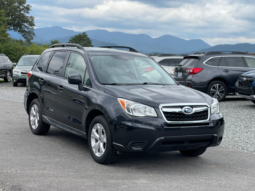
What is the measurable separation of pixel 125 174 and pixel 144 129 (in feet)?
2.21

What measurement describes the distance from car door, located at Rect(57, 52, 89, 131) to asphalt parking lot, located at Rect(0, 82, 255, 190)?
0.54 metres

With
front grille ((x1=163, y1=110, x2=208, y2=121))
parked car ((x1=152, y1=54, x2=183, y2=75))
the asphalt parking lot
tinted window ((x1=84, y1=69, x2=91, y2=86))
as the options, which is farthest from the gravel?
parked car ((x1=152, y1=54, x2=183, y2=75))

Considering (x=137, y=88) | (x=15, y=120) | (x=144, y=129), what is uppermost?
(x=137, y=88)

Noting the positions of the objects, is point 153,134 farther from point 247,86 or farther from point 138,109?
point 247,86

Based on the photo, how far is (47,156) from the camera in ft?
20.0

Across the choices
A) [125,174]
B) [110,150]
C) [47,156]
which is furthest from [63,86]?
[125,174]

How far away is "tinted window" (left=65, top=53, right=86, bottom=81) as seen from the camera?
642 cm

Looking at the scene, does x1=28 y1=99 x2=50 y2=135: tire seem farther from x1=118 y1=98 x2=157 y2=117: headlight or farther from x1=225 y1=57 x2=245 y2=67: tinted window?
x1=225 y1=57 x2=245 y2=67: tinted window

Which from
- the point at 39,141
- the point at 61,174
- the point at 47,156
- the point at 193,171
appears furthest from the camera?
the point at 39,141

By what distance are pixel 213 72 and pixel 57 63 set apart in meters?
8.46

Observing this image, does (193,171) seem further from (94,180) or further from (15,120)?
(15,120)

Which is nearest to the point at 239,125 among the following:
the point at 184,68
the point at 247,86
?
the point at 247,86

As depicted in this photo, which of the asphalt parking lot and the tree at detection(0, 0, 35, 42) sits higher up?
the tree at detection(0, 0, 35, 42)

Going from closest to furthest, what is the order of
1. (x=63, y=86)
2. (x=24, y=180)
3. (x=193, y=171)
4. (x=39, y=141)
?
(x=24, y=180)
(x=193, y=171)
(x=63, y=86)
(x=39, y=141)
